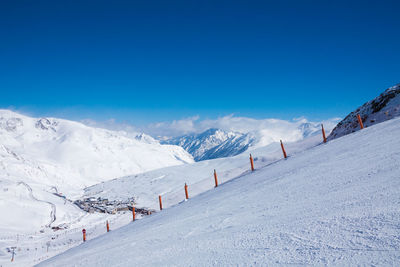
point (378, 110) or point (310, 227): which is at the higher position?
point (378, 110)

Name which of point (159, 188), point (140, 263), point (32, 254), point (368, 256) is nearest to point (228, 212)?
point (140, 263)

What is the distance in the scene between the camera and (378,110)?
2434 centimetres

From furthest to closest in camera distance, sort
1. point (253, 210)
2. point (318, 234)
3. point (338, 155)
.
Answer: point (338, 155) → point (253, 210) → point (318, 234)

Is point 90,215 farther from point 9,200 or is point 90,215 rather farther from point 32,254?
point 32,254

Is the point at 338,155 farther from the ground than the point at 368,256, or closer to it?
farther from the ground

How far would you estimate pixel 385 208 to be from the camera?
188 inches

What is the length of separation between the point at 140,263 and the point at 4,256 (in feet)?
122

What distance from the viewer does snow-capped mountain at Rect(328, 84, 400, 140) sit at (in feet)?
73.2

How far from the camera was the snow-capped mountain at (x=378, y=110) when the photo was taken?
22300mm

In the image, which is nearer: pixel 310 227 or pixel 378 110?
pixel 310 227

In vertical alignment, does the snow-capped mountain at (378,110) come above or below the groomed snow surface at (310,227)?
above

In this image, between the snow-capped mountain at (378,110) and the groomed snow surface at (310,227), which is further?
the snow-capped mountain at (378,110)

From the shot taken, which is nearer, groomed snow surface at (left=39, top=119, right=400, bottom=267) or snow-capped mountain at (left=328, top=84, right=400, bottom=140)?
groomed snow surface at (left=39, top=119, right=400, bottom=267)

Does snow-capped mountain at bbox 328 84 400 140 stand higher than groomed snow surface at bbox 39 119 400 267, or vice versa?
snow-capped mountain at bbox 328 84 400 140
